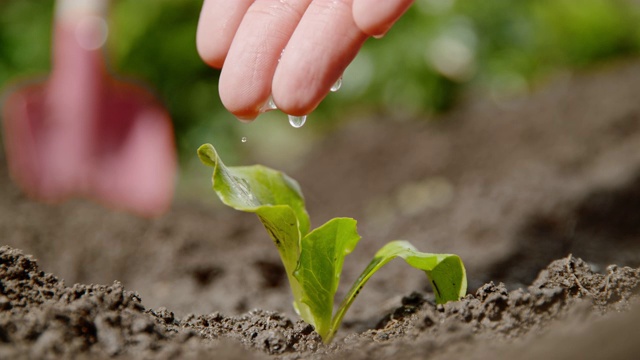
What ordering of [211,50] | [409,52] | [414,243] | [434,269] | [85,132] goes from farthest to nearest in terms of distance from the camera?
[409,52] < [85,132] < [414,243] < [211,50] < [434,269]

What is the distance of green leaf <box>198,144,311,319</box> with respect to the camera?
1055 mm

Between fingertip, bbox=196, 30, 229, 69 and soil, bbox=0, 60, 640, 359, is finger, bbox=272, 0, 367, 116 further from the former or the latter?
soil, bbox=0, 60, 640, 359

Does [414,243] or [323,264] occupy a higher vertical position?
[414,243]

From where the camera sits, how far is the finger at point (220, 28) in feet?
4.38

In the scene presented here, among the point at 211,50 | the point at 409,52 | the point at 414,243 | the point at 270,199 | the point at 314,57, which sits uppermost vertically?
the point at 409,52

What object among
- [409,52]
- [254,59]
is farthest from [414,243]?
[409,52]

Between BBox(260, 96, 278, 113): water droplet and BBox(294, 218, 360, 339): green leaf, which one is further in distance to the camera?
BBox(260, 96, 278, 113): water droplet

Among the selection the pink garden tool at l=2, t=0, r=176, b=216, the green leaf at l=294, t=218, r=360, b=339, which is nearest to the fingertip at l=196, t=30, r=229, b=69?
the green leaf at l=294, t=218, r=360, b=339

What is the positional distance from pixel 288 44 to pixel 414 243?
1.17m

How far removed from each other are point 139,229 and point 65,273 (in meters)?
0.37

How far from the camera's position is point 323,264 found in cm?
114

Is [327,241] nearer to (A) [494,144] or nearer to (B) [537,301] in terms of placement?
(B) [537,301]

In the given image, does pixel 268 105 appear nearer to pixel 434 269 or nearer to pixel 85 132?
pixel 434 269

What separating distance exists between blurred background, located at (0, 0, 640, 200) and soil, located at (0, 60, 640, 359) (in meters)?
0.20
